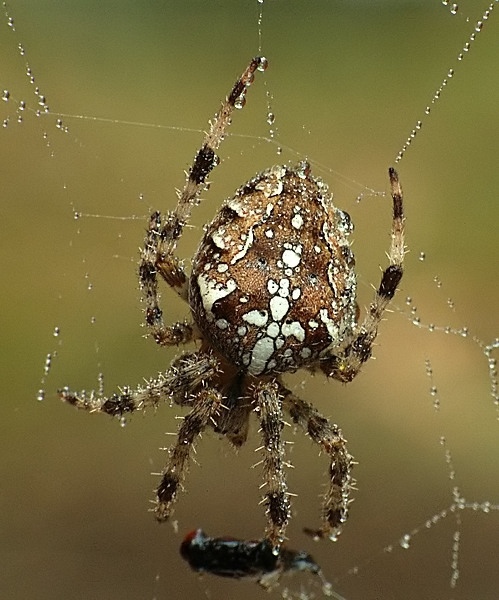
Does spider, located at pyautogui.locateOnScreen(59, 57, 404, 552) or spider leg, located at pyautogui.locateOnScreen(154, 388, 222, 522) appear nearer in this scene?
spider, located at pyautogui.locateOnScreen(59, 57, 404, 552)

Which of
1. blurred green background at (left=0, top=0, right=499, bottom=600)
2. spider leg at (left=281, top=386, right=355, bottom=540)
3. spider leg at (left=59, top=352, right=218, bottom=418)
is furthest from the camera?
blurred green background at (left=0, top=0, right=499, bottom=600)

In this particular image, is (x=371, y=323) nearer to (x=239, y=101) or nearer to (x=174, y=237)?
(x=174, y=237)

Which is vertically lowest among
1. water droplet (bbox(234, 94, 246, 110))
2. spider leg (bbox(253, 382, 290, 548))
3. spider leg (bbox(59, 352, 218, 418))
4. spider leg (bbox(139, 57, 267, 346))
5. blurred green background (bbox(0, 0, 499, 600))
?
spider leg (bbox(253, 382, 290, 548))

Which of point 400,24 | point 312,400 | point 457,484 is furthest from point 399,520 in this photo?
point 400,24

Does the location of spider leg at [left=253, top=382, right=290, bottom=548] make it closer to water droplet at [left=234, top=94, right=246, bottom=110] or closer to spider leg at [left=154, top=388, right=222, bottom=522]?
spider leg at [left=154, top=388, right=222, bottom=522]

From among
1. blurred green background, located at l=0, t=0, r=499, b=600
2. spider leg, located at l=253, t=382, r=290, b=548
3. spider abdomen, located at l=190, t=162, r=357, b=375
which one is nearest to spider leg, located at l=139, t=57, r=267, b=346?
spider abdomen, located at l=190, t=162, r=357, b=375

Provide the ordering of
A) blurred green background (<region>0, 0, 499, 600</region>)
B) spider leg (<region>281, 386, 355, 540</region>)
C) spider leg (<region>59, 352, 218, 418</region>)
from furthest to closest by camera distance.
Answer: blurred green background (<region>0, 0, 499, 600</region>), spider leg (<region>281, 386, 355, 540</region>), spider leg (<region>59, 352, 218, 418</region>)
